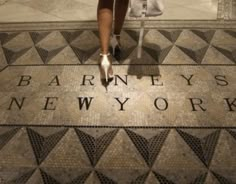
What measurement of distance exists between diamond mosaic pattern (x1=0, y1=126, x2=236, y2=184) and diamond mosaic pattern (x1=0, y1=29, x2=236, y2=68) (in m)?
0.68

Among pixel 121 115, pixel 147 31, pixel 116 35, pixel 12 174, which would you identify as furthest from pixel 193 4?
pixel 12 174

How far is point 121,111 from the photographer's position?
5.71 ft

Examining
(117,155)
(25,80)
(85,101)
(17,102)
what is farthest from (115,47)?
(117,155)

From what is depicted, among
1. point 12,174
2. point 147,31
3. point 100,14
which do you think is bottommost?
point 12,174

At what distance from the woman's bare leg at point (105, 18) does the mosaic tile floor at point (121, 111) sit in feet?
0.93

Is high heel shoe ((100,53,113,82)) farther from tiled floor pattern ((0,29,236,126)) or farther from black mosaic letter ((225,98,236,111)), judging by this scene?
black mosaic letter ((225,98,236,111))

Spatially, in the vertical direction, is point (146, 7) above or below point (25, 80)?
above

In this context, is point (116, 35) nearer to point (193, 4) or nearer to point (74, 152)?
point (74, 152)

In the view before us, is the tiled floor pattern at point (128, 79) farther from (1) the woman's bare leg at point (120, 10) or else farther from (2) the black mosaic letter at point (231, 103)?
(1) the woman's bare leg at point (120, 10)

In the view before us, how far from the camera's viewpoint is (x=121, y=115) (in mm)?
1717

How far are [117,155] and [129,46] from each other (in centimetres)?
104

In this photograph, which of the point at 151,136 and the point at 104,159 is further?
the point at 151,136

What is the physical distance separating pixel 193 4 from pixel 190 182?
2090 mm

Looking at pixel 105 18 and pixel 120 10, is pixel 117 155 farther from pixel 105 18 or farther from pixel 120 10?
pixel 120 10
